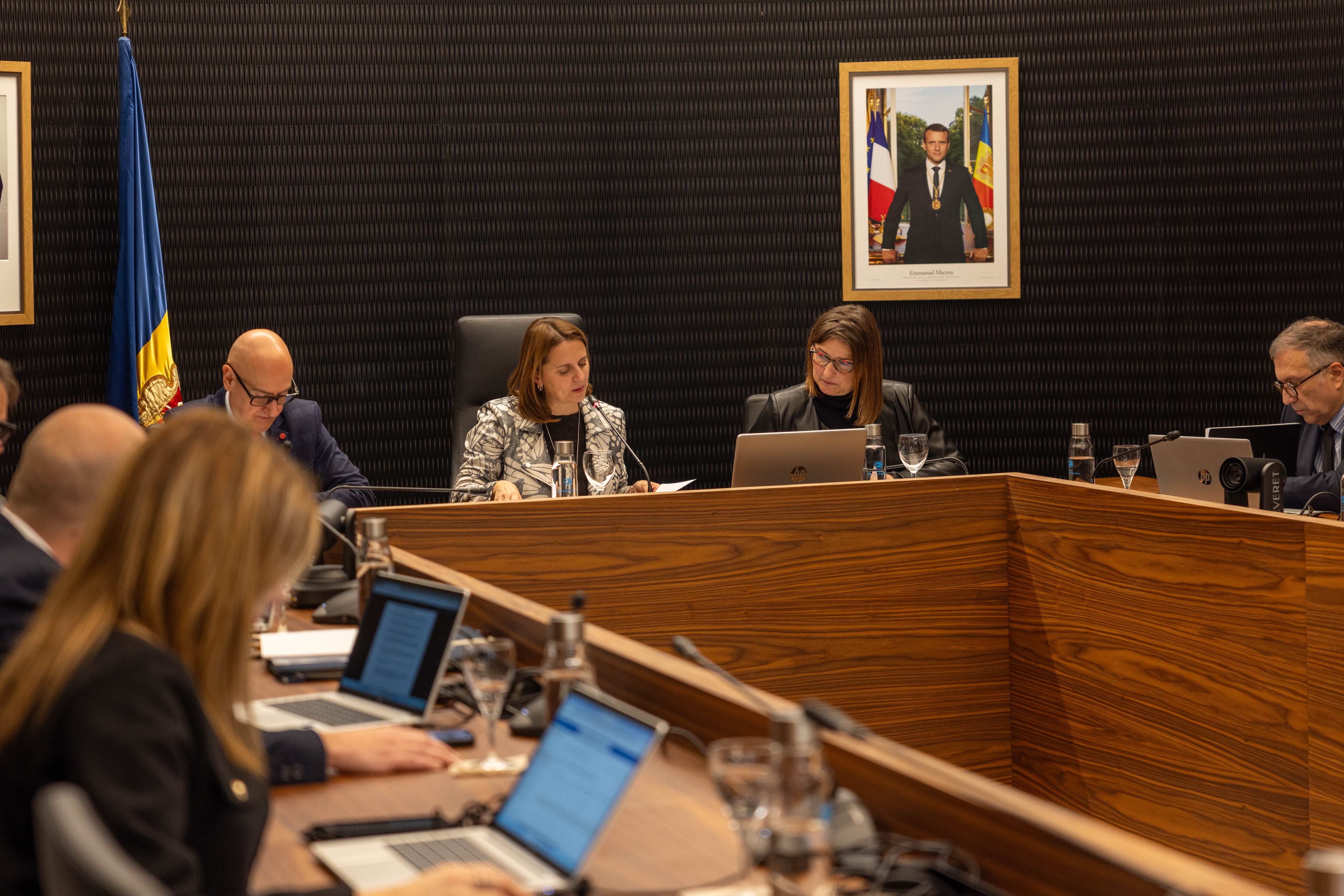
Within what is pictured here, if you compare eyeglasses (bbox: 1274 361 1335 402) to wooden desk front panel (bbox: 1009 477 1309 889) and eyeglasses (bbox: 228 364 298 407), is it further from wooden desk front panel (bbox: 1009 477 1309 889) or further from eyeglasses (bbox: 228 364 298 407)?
eyeglasses (bbox: 228 364 298 407)

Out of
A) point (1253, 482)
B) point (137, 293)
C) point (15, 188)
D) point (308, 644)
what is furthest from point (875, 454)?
point (15, 188)

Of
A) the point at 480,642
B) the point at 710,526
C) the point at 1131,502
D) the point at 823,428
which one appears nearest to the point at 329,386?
the point at 823,428

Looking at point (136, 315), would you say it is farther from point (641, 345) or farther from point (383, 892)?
point (383, 892)

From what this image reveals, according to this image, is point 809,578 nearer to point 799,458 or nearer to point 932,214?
point 799,458

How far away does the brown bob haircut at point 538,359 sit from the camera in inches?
166

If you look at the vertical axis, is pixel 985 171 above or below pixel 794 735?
above

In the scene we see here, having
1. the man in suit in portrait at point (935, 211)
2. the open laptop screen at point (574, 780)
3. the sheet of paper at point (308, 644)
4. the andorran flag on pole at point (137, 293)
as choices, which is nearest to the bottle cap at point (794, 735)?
the open laptop screen at point (574, 780)

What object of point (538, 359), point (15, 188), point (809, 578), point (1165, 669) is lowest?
point (1165, 669)

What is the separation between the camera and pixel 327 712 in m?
2.09

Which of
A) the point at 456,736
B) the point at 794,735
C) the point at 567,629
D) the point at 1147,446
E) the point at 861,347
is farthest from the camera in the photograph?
the point at 861,347

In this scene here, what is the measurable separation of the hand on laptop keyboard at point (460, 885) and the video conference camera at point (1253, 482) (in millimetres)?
2452

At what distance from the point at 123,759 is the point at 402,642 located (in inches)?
37.2

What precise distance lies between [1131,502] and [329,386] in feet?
10.4

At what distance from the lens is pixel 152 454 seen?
1298mm
